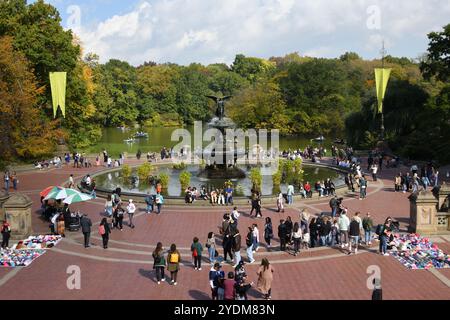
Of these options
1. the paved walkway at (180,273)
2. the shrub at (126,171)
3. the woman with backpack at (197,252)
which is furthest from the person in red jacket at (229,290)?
the shrub at (126,171)

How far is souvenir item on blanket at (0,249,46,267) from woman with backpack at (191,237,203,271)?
5.60 meters

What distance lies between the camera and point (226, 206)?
88.9 ft

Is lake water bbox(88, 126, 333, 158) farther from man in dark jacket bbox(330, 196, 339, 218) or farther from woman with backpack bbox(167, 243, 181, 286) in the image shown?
woman with backpack bbox(167, 243, 181, 286)

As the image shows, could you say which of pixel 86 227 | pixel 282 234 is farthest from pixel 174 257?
pixel 86 227

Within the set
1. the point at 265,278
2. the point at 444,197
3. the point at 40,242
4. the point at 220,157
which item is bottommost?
the point at 40,242

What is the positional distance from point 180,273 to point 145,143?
5803 centimetres

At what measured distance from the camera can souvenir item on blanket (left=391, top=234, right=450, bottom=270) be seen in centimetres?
1728

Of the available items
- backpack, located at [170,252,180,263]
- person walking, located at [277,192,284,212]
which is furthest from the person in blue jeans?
person walking, located at [277,192,284,212]

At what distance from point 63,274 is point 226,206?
1180cm

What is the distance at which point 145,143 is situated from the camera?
73.6 meters

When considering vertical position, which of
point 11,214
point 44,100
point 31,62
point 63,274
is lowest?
point 63,274

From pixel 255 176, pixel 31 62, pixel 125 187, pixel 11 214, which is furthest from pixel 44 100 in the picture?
pixel 11 214

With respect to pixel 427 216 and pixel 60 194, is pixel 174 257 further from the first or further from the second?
pixel 427 216

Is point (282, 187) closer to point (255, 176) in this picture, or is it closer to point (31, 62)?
point (255, 176)
